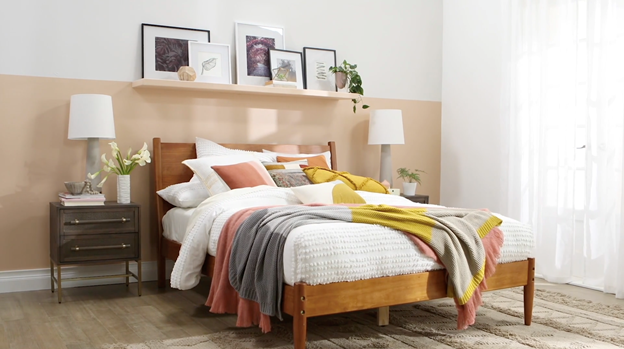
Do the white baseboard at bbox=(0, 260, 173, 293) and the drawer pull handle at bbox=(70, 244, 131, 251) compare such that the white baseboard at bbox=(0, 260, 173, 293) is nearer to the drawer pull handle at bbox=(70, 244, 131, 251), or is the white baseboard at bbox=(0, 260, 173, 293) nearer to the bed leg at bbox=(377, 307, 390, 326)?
the drawer pull handle at bbox=(70, 244, 131, 251)

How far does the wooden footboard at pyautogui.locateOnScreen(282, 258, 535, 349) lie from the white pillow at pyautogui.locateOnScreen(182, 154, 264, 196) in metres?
1.43

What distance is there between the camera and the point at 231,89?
4.60 meters

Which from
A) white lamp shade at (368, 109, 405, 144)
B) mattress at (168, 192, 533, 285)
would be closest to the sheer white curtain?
white lamp shade at (368, 109, 405, 144)

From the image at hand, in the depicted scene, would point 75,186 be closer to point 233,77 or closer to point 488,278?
point 233,77

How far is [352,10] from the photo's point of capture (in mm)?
5375

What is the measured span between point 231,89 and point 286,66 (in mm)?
596

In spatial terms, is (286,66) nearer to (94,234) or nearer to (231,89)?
(231,89)

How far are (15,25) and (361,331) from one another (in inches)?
119

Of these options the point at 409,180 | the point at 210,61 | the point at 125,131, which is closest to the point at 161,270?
the point at 125,131

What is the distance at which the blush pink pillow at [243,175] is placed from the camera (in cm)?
398

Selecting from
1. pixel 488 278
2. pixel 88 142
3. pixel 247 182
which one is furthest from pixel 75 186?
pixel 488 278

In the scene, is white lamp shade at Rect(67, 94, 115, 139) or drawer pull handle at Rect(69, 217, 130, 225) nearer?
drawer pull handle at Rect(69, 217, 130, 225)

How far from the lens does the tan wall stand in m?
4.11

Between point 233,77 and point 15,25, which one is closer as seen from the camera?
point 15,25
